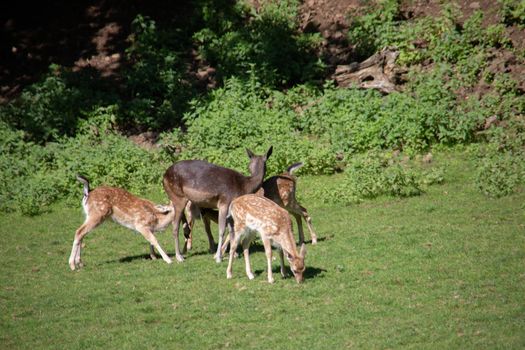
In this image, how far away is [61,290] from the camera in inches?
518

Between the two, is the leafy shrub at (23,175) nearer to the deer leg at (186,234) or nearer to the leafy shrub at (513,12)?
the deer leg at (186,234)

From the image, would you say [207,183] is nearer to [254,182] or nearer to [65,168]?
[254,182]

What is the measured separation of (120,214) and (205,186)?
1.50 meters

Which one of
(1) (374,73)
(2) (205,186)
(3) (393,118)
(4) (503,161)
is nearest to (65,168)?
(2) (205,186)

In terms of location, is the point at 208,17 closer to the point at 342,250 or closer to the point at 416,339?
the point at 342,250

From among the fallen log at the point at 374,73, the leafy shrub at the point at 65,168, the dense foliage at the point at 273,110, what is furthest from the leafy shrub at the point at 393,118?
the leafy shrub at the point at 65,168

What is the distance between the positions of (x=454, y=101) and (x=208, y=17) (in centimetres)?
845

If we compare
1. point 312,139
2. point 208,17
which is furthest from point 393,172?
point 208,17

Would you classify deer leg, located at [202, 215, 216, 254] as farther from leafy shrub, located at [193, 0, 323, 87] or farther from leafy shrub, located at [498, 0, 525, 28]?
leafy shrub, located at [498, 0, 525, 28]

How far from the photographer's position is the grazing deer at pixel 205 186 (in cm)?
1448

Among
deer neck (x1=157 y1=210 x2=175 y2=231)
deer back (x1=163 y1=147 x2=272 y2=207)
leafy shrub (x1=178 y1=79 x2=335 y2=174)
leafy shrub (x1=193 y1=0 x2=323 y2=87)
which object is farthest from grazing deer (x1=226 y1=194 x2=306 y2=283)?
leafy shrub (x1=193 y1=0 x2=323 y2=87)

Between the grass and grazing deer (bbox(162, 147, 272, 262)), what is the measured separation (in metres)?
0.84

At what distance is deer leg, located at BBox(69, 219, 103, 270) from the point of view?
1431 cm

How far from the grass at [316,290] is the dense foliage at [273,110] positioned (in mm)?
2073
